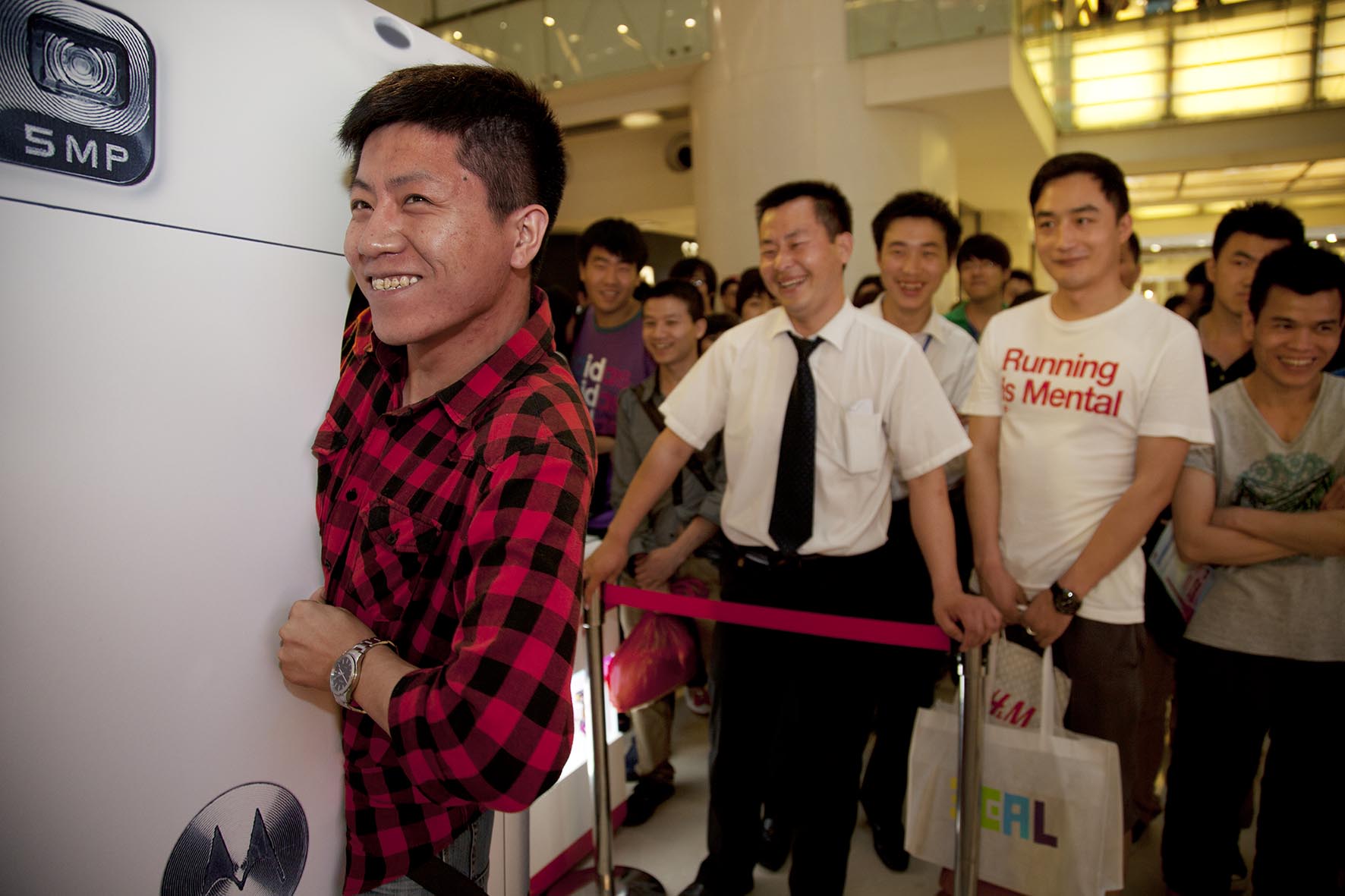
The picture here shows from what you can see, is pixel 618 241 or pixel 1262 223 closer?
pixel 1262 223

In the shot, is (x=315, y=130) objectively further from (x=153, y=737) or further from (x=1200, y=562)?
(x=1200, y=562)

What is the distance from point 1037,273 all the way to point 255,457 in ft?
51.8

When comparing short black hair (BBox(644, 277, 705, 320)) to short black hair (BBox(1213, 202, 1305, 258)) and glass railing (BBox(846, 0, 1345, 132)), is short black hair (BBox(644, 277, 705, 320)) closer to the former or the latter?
short black hair (BBox(1213, 202, 1305, 258))

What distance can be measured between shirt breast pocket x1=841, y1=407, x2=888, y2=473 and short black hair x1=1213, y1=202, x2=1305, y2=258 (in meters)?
1.60

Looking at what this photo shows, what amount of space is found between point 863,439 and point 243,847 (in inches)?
66.5

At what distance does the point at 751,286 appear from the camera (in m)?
4.78

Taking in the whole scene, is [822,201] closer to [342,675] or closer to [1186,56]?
[342,675]

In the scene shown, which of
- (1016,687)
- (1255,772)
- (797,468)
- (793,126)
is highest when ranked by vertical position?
(793,126)

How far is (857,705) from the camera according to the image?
2318 millimetres

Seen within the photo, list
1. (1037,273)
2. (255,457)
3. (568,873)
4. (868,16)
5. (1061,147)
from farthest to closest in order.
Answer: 1. (1037,273)
2. (1061,147)
3. (868,16)
4. (568,873)
5. (255,457)

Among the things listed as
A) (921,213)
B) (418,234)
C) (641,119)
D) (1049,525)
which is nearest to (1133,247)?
(921,213)

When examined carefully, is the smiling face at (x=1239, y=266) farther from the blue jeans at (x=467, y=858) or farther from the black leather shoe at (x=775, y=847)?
the blue jeans at (x=467, y=858)

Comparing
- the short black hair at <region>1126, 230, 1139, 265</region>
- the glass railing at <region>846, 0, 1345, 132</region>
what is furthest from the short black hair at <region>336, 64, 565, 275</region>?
the glass railing at <region>846, 0, 1345, 132</region>

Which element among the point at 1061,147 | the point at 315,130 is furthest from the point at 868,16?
the point at 315,130
